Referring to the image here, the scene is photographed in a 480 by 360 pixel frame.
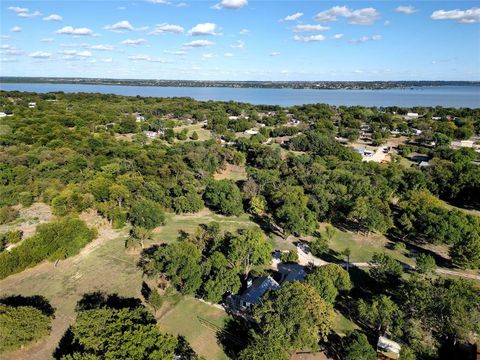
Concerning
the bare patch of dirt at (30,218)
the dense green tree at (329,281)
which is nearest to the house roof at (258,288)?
the dense green tree at (329,281)

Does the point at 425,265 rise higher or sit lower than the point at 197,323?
higher

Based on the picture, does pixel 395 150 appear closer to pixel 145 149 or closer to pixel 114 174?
pixel 145 149

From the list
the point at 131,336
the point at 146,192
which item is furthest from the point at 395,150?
the point at 131,336

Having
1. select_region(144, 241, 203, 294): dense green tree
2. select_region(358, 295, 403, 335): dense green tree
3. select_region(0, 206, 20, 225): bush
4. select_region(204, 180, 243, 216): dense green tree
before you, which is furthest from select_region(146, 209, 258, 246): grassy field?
select_region(358, 295, 403, 335): dense green tree

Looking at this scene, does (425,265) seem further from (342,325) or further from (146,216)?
(146,216)

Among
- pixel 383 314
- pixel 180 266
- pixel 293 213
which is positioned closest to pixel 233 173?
pixel 293 213

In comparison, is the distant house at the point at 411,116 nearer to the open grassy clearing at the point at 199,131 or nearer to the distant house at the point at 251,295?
the open grassy clearing at the point at 199,131

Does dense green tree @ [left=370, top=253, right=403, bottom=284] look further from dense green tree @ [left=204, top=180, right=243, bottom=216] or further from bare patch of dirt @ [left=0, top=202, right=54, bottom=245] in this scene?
bare patch of dirt @ [left=0, top=202, right=54, bottom=245]
